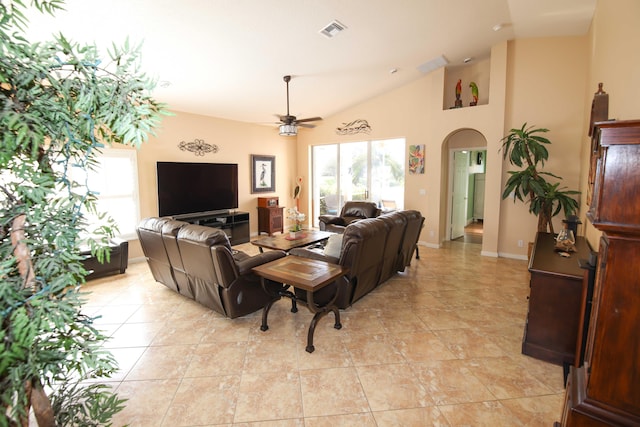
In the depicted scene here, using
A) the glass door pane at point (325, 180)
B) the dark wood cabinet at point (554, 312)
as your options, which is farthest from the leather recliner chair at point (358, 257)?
the glass door pane at point (325, 180)

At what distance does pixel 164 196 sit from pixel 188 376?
4.00 meters

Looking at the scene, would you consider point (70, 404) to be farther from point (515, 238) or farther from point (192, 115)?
point (515, 238)

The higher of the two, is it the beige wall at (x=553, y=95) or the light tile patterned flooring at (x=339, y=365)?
the beige wall at (x=553, y=95)

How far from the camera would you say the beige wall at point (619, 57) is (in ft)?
7.04

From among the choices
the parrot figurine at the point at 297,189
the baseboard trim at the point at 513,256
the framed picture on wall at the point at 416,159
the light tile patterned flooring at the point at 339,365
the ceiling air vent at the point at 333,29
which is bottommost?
the light tile patterned flooring at the point at 339,365

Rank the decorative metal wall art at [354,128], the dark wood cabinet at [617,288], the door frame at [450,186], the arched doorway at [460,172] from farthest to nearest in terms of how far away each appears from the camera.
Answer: the decorative metal wall art at [354,128]
the door frame at [450,186]
the arched doorway at [460,172]
the dark wood cabinet at [617,288]

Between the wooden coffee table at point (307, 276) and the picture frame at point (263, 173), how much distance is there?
179 inches

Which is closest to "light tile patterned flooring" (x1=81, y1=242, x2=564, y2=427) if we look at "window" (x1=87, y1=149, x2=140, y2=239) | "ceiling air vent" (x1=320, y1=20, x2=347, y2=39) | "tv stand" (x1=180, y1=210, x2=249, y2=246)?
"window" (x1=87, y1=149, x2=140, y2=239)

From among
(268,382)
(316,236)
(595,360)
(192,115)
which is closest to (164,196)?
(192,115)

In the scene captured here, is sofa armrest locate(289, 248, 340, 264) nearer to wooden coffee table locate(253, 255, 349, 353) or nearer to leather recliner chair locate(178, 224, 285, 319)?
wooden coffee table locate(253, 255, 349, 353)

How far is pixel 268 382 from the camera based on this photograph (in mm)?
2314

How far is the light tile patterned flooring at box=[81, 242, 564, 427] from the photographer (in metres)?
2.02

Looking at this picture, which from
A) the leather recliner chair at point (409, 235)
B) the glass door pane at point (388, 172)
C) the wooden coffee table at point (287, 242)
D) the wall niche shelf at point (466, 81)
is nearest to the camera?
the leather recliner chair at point (409, 235)

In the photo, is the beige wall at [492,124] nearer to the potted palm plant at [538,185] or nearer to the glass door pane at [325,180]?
the potted palm plant at [538,185]
